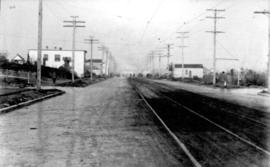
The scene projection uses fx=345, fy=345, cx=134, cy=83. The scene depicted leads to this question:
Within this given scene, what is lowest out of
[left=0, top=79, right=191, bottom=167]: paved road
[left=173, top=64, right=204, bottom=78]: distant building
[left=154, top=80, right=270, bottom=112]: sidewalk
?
[left=154, top=80, right=270, bottom=112]: sidewalk

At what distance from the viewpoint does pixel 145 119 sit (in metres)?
12.8

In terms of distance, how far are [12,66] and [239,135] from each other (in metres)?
41.5

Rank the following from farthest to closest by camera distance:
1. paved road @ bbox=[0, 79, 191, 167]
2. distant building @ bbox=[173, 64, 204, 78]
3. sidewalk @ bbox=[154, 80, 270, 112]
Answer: distant building @ bbox=[173, 64, 204, 78] < sidewalk @ bbox=[154, 80, 270, 112] < paved road @ bbox=[0, 79, 191, 167]

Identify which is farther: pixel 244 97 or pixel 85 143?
pixel 244 97

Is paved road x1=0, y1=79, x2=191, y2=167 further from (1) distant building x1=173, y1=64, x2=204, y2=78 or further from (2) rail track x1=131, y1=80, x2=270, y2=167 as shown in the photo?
(1) distant building x1=173, y1=64, x2=204, y2=78

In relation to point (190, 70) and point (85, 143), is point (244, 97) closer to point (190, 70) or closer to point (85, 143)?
point (85, 143)

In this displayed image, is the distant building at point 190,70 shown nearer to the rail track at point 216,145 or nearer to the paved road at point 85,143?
the paved road at point 85,143

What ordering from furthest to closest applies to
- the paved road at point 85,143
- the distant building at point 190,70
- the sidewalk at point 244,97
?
the distant building at point 190,70 < the sidewalk at point 244,97 < the paved road at point 85,143

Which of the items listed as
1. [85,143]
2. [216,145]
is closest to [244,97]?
[216,145]

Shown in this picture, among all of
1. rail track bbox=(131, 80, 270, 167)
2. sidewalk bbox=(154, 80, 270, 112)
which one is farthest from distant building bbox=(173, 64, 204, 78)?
rail track bbox=(131, 80, 270, 167)

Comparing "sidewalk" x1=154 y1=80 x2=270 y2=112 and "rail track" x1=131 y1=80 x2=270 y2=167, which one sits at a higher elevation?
"rail track" x1=131 y1=80 x2=270 y2=167

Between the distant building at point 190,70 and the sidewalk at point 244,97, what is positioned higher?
the distant building at point 190,70

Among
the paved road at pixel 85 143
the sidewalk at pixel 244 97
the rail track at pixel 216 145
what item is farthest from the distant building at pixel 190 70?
the rail track at pixel 216 145

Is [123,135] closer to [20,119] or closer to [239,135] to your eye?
[239,135]
